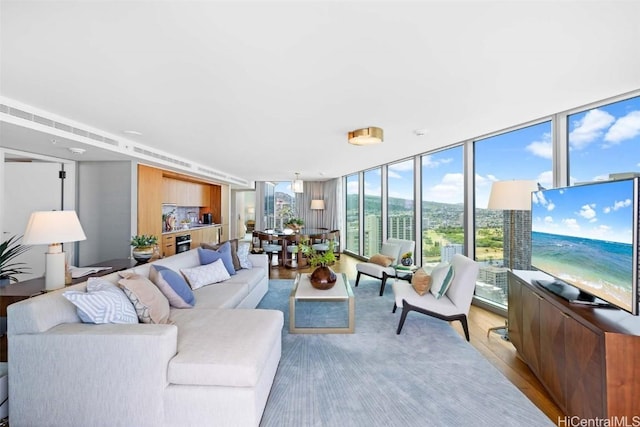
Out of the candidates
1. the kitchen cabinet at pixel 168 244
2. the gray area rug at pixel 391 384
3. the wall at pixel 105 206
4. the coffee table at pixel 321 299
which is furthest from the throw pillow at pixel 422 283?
the kitchen cabinet at pixel 168 244

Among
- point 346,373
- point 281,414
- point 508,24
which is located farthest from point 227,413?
point 508,24

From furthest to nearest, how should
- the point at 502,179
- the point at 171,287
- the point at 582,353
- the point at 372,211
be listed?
the point at 372,211, the point at 502,179, the point at 171,287, the point at 582,353

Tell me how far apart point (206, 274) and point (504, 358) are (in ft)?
10.9

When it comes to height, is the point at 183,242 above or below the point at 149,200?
below

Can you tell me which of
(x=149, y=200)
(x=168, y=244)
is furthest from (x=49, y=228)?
(x=168, y=244)

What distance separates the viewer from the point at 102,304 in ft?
5.89

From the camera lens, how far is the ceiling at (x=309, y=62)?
4.37 ft

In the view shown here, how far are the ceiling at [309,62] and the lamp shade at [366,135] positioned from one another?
0.33ft

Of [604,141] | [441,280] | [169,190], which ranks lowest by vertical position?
[441,280]

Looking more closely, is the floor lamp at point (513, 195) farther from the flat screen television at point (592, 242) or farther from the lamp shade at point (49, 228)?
the lamp shade at point (49, 228)

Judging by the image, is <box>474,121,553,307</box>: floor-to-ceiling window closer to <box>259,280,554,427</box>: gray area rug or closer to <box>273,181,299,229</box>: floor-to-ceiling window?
<box>259,280,554,427</box>: gray area rug

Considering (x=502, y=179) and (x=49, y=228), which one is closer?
(x=49, y=228)

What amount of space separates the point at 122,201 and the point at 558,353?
5.94 metres

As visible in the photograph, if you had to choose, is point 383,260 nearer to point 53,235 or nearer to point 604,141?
point 604,141
